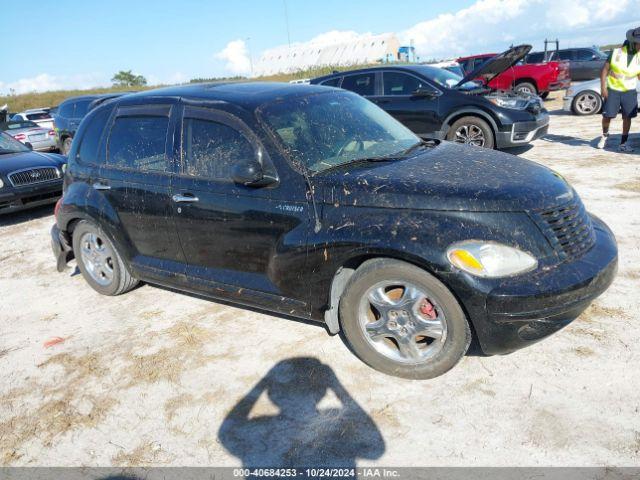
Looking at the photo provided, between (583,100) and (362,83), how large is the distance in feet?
24.3

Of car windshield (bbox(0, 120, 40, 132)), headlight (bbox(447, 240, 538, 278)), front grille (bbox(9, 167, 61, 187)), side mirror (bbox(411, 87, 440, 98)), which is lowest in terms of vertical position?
front grille (bbox(9, 167, 61, 187))

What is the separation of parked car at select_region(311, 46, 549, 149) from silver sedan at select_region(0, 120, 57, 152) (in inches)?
449

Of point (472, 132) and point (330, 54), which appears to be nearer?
point (472, 132)

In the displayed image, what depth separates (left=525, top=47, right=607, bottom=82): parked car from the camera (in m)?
17.9

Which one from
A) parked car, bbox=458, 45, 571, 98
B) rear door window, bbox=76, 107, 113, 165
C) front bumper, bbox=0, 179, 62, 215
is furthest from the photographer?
parked car, bbox=458, 45, 571, 98

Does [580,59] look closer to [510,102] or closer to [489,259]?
[510,102]

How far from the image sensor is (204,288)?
3852 millimetres

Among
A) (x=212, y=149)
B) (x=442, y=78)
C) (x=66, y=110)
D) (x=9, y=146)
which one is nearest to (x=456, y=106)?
(x=442, y=78)

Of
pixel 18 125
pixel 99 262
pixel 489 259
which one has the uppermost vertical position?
pixel 18 125

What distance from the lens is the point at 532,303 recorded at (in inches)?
104

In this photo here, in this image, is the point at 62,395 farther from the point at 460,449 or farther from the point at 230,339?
the point at 460,449

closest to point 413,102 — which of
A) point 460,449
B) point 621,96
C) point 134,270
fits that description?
point 621,96

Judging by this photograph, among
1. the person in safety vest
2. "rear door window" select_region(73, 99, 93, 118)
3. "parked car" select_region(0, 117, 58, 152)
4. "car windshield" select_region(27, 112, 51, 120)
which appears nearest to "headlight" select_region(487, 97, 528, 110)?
the person in safety vest

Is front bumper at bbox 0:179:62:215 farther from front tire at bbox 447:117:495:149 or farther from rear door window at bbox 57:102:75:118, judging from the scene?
front tire at bbox 447:117:495:149
